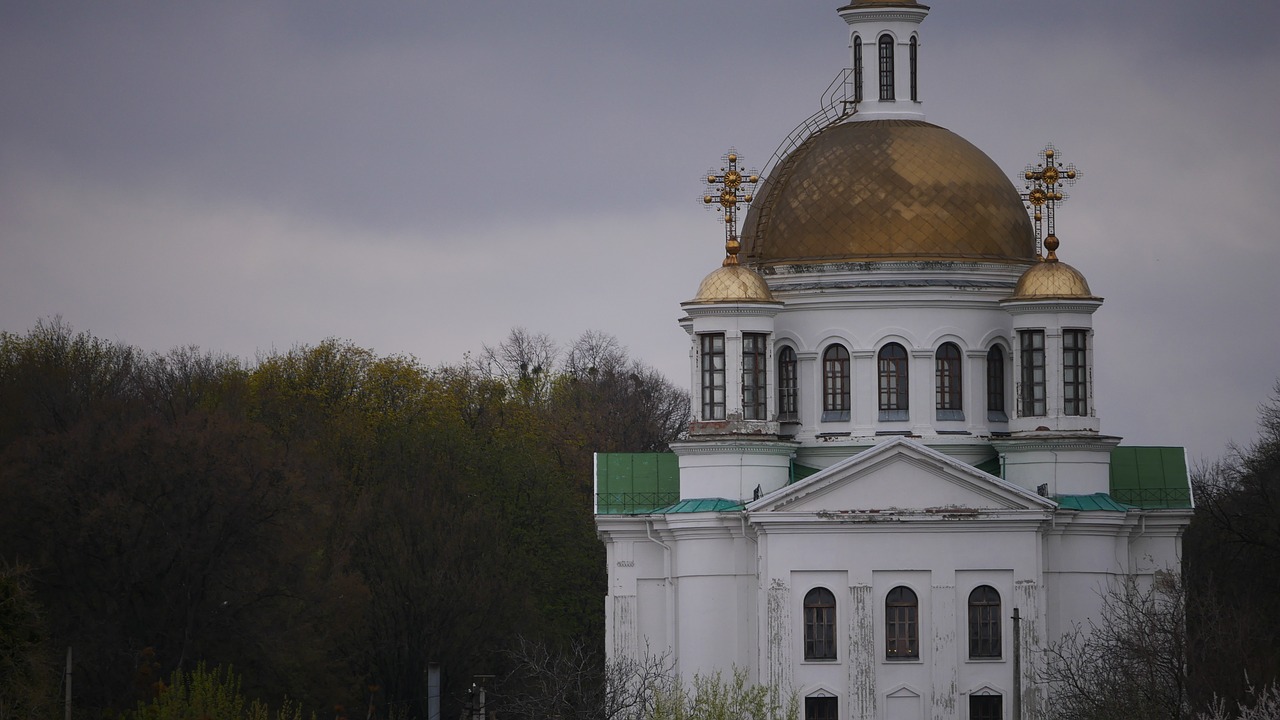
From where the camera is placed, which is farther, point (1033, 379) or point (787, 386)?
point (787, 386)

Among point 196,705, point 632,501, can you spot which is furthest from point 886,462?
point 196,705

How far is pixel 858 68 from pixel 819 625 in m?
11.5

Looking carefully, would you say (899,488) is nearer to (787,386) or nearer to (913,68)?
(787,386)

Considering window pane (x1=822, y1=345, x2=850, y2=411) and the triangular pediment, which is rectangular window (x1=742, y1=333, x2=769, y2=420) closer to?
window pane (x1=822, y1=345, x2=850, y2=411)

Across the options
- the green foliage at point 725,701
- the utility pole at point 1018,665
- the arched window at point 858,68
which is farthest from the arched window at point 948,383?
the green foliage at point 725,701

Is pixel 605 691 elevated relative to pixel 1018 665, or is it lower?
lower

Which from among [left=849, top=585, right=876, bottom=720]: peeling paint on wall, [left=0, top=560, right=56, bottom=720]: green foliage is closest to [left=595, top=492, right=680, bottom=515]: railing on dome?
[left=849, top=585, right=876, bottom=720]: peeling paint on wall

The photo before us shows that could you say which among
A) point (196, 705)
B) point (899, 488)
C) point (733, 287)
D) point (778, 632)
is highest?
point (733, 287)

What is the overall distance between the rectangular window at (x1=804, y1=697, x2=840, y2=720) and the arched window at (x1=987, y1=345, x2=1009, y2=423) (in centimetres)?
638

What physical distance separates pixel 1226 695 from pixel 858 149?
13.1 metres

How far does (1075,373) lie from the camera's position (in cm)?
5178

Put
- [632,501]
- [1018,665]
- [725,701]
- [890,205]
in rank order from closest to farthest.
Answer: [725,701]
[1018,665]
[890,205]
[632,501]

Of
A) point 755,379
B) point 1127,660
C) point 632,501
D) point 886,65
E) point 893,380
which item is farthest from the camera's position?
point 886,65

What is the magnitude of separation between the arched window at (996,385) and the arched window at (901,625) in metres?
4.43
